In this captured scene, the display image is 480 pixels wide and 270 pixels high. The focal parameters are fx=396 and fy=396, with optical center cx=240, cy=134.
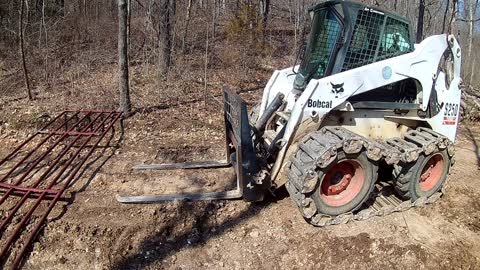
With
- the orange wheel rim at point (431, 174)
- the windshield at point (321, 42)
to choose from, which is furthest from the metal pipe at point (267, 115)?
the orange wheel rim at point (431, 174)

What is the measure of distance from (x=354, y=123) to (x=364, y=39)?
0.95m

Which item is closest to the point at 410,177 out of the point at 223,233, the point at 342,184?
the point at 342,184

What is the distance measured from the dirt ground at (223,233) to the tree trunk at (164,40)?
5.63 metres

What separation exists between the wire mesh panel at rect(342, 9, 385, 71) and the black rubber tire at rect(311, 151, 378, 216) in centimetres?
102

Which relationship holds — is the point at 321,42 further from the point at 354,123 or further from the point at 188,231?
the point at 188,231

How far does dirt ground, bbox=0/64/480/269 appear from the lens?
3.64 m

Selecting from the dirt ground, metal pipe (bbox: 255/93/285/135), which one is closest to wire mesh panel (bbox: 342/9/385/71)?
metal pipe (bbox: 255/93/285/135)

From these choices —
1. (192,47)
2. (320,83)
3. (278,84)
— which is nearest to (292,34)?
(192,47)

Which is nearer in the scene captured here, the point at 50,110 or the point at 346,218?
the point at 346,218

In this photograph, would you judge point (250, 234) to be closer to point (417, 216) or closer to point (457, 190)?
point (417, 216)

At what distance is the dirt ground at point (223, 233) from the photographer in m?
3.64

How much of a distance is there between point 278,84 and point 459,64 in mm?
2226

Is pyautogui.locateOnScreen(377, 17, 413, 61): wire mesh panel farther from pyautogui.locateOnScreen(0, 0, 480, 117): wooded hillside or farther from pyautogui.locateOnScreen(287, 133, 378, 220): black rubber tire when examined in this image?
pyautogui.locateOnScreen(0, 0, 480, 117): wooded hillside

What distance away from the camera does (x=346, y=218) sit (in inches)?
167
